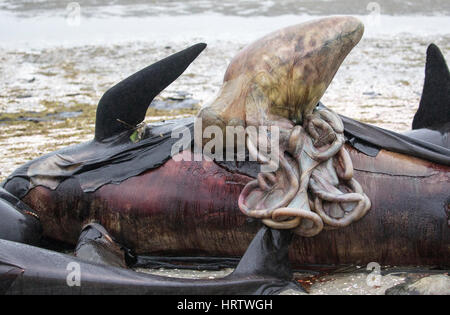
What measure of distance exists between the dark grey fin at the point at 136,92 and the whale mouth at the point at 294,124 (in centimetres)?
43

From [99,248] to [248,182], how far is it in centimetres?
91

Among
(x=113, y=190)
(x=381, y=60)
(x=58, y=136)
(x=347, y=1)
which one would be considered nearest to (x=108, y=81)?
(x=58, y=136)

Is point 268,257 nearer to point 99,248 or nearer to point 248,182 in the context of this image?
point 248,182

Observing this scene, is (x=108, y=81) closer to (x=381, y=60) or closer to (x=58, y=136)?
(x=58, y=136)

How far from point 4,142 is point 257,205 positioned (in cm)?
434

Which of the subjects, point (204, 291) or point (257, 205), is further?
point (257, 205)

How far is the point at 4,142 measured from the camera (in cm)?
680

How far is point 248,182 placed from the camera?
343 cm

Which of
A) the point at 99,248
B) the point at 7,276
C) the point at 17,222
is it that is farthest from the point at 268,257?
the point at 17,222

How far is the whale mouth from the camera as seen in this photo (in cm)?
326

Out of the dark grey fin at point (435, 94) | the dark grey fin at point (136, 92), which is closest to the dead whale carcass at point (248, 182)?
the dark grey fin at point (136, 92)

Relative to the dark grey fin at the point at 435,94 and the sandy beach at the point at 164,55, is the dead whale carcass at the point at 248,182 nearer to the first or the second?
the sandy beach at the point at 164,55

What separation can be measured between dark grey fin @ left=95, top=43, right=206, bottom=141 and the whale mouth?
1.42 feet

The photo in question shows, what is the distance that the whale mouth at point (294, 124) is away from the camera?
3256mm
